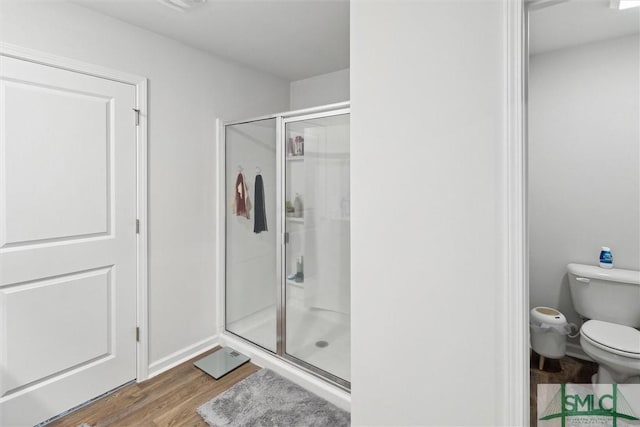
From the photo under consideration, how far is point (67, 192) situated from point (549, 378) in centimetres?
279

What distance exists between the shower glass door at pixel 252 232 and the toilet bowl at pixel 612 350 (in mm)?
1904

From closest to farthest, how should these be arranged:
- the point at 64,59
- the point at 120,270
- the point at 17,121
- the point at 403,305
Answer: the point at 403,305
the point at 17,121
the point at 64,59
the point at 120,270

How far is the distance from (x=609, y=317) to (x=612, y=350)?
223 millimetres

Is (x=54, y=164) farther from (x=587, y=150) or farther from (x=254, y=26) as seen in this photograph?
(x=587, y=150)

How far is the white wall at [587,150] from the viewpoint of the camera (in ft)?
4.65

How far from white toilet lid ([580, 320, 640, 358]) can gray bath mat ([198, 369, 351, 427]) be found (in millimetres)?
1365

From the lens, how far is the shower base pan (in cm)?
236

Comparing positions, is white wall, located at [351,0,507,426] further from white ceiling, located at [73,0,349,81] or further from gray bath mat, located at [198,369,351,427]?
white ceiling, located at [73,0,349,81]

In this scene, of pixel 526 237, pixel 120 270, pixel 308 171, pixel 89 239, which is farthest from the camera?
pixel 308 171

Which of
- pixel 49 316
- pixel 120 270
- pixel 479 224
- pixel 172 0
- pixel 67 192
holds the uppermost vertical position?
pixel 172 0

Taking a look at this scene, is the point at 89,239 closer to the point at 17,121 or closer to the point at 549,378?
the point at 17,121

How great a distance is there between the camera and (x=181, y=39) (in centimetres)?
238

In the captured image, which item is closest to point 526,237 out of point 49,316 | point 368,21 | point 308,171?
point 368,21

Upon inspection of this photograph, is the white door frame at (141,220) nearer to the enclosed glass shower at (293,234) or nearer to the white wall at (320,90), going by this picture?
the enclosed glass shower at (293,234)
